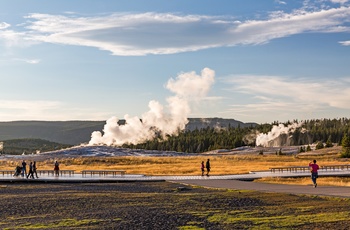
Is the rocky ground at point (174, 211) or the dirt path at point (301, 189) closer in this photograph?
the rocky ground at point (174, 211)

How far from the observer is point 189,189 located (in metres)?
37.0

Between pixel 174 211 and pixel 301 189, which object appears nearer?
pixel 174 211

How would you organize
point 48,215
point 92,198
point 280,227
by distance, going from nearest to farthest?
point 280,227, point 48,215, point 92,198

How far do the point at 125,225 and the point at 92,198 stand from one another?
37.1 feet

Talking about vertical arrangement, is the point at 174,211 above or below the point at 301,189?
below

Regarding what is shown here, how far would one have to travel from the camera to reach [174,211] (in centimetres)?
2462

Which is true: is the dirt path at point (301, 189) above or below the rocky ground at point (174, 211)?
above

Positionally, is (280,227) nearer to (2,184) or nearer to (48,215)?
(48,215)

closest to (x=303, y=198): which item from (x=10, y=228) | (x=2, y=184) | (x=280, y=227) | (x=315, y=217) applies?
(x=315, y=217)

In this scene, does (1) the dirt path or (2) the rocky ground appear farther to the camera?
(1) the dirt path

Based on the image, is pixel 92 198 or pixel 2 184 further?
pixel 2 184

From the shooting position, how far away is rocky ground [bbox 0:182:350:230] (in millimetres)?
20625

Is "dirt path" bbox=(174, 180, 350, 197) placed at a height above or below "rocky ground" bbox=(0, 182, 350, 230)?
above

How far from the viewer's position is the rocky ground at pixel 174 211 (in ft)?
67.7
